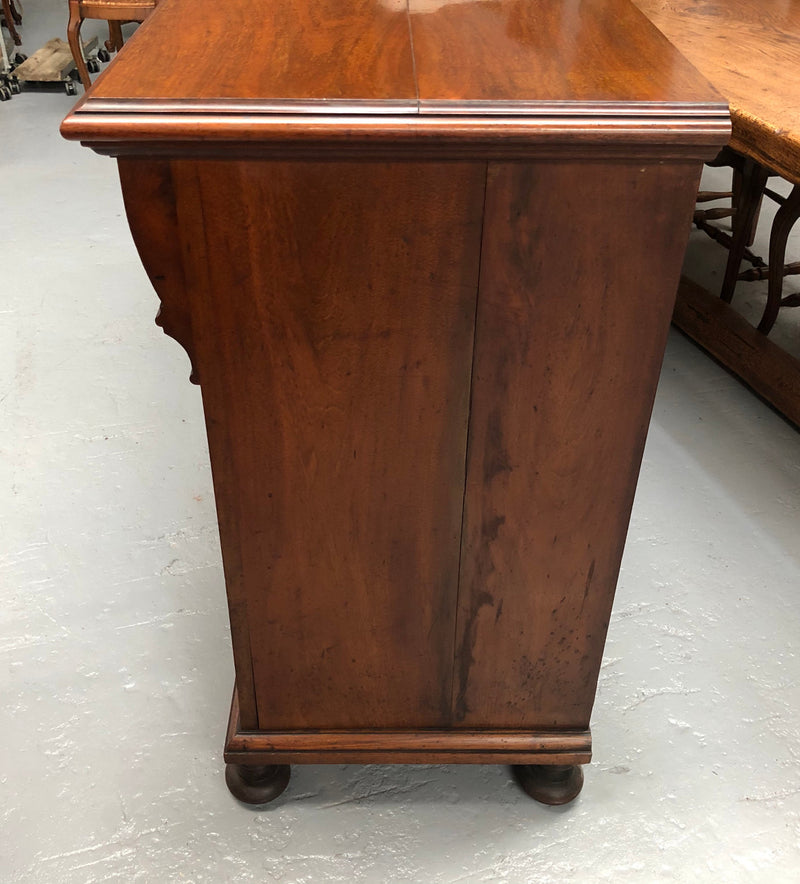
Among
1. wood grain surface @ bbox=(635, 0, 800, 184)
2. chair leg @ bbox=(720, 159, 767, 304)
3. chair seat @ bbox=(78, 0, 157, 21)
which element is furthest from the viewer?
chair seat @ bbox=(78, 0, 157, 21)

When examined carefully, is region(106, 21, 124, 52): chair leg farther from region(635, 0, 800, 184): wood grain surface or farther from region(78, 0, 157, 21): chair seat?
region(635, 0, 800, 184): wood grain surface

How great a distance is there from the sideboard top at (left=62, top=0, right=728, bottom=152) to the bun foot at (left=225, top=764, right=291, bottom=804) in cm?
106

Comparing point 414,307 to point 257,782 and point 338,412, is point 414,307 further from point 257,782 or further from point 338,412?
point 257,782

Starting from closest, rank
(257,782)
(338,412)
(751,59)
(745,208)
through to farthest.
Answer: (338,412) < (257,782) < (751,59) < (745,208)

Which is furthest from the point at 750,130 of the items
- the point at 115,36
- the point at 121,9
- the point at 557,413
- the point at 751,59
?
the point at 115,36

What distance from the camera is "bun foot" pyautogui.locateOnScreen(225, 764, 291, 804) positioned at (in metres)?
1.52

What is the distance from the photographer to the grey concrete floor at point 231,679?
1.48 metres

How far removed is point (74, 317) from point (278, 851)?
1.97 metres

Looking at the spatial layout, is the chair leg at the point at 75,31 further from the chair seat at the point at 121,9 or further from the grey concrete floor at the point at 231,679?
the grey concrete floor at the point at 231,679

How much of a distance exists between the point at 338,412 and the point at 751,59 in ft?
5.63

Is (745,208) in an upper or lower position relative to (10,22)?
upper

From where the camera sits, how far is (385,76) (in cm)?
100

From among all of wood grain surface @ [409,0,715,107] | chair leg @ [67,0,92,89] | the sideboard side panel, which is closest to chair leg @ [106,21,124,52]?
chair leg @ [67,0,92,89]

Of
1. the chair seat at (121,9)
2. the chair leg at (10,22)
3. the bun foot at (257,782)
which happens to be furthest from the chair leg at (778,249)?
the chair leg at (10,22)
